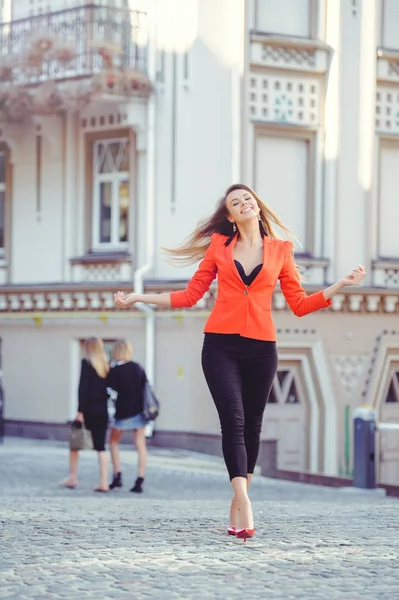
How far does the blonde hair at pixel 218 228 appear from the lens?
332 inches

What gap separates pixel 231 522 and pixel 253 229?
1699 mm

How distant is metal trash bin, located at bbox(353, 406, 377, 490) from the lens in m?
16.5

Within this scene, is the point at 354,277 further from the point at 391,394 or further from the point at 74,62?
the point at 391,394

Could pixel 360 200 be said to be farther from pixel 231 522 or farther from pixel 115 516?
pixel 231 522

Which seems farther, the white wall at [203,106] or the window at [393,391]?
the window at [393,391]

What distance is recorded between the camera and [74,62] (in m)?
23.2

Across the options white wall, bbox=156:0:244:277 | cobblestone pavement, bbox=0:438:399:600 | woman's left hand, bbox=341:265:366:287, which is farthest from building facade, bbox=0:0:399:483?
woman's left hand, bbox=341:265:366:287

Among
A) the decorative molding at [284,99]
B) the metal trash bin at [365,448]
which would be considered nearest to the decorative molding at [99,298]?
the decorative molding at [284,99]

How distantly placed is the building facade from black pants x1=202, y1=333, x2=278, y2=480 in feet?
46.5

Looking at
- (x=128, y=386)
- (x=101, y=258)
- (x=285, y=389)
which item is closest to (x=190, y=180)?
(x=101, y=258)

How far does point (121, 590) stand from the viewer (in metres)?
6.09

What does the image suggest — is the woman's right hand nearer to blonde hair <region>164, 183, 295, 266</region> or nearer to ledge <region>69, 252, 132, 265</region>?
blonde hair <region>164, 183, 295, 266</region>

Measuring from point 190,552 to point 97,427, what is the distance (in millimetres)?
8530

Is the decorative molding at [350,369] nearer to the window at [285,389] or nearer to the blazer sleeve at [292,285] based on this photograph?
the window at [285,389]
